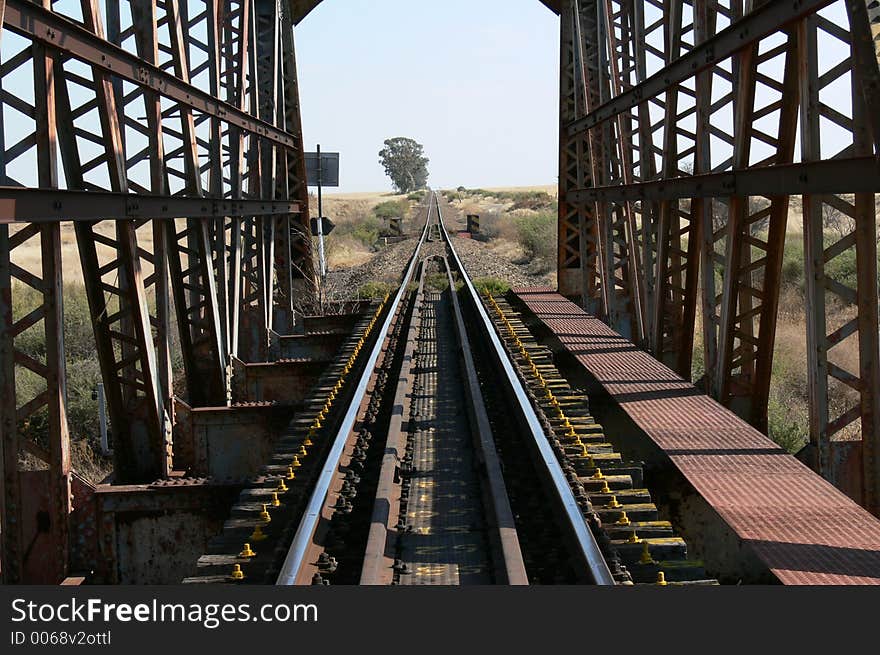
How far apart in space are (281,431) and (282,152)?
953 centimetres

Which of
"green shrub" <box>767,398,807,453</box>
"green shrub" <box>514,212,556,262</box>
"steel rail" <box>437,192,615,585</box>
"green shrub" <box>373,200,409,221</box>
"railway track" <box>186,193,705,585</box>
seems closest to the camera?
"steel rail" <box>437,192,615,585</box>

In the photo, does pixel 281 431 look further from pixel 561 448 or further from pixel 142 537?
pixel 561 448

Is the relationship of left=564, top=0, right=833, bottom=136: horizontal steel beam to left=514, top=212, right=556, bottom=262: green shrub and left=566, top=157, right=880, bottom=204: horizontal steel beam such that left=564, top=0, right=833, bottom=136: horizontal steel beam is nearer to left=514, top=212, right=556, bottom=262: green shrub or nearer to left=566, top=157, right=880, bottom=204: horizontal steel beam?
left=566, top=157, right=880, bottom=204: horizontal steel beam

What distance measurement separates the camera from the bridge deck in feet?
18.8

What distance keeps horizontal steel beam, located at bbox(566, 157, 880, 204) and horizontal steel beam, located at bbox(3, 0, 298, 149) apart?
199 inches

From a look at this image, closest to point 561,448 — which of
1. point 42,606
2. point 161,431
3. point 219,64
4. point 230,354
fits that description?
point 161,431

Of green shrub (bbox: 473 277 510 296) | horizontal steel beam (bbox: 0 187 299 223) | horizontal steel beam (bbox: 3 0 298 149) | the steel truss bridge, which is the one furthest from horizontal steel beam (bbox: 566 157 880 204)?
green shrub (bbox: 473 277 510 296)

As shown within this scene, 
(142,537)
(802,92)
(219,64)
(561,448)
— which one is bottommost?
(142,537)

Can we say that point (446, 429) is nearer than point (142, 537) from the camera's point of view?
No

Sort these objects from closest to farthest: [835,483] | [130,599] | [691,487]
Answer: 1. [130,599]
2. [691,487]
3. [835,483]

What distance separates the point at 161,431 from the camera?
31.9 ft

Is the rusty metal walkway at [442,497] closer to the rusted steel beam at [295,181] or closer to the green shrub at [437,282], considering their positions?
the rusted steel beam at [295,181]

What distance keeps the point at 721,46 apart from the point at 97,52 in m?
5.21

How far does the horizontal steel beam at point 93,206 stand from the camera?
6254 mm
